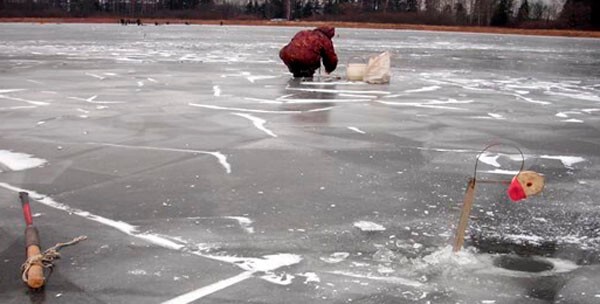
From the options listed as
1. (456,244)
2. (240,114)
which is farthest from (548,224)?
(240,114)

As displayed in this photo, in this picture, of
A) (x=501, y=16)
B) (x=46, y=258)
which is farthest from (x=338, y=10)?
(x=46, y=258)

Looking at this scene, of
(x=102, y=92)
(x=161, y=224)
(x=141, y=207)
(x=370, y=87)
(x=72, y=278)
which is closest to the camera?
(x=72, y=278)

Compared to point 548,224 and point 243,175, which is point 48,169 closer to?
point 243,175

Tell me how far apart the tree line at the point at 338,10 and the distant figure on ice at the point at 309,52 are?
8702 centimetres

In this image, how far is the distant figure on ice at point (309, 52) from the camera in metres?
17.7

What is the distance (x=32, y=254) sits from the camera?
462 cm

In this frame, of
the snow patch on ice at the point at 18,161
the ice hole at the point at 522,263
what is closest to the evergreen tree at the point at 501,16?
the snow patch on ice at the point at 18,161

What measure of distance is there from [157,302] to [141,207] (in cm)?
211

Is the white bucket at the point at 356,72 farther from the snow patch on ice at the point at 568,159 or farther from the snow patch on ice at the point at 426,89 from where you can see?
Result: the snow patch on ice at the point at 568,159

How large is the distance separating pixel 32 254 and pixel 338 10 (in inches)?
5772

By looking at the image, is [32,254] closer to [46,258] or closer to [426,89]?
[46,258]

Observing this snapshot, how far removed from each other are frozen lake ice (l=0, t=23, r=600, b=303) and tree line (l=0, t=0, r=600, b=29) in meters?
93.5

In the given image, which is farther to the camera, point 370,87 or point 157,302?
point 370,87

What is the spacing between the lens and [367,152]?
341 inches
